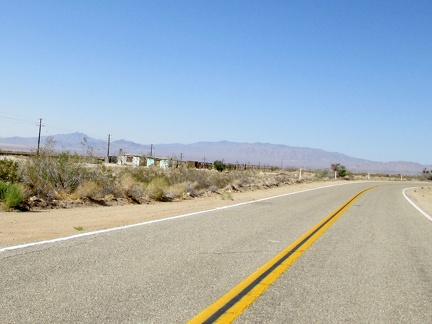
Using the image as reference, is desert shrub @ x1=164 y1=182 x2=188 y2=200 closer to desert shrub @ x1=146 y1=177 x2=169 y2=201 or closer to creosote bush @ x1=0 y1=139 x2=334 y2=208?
creosote bush @ x1=0 y1=139 x2=334 y2=208

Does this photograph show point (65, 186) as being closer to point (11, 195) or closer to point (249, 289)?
point (11, 195)

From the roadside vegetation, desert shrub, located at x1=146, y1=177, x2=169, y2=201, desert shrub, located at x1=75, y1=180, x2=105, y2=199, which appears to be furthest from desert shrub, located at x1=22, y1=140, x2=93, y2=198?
desert shrub, located at x1=146, y1=177, x2=169, y2=201

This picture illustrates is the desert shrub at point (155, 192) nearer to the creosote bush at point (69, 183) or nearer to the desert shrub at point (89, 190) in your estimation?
the creosote bush at point (69, 183)

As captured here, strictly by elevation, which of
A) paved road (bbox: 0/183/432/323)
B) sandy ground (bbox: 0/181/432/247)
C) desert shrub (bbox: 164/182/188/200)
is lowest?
sandy ground (bbox: 0/181/432/247)

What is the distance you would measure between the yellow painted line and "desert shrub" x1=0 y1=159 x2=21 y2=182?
34.1 feet

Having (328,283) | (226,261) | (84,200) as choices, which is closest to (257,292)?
(328,283)

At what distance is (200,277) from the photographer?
6.42 meters

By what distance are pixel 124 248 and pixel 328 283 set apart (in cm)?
348

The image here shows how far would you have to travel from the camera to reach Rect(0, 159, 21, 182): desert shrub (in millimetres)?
15750

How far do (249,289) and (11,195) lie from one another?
30.0 ft

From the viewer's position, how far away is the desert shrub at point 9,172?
15.8 m

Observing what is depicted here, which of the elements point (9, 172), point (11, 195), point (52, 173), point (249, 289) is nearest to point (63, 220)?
point (11, 195)

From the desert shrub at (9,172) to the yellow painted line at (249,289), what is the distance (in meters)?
10.4

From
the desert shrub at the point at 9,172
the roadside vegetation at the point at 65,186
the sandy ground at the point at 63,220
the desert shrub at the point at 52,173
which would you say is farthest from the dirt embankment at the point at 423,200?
the desert shrub at the point at 9,172
